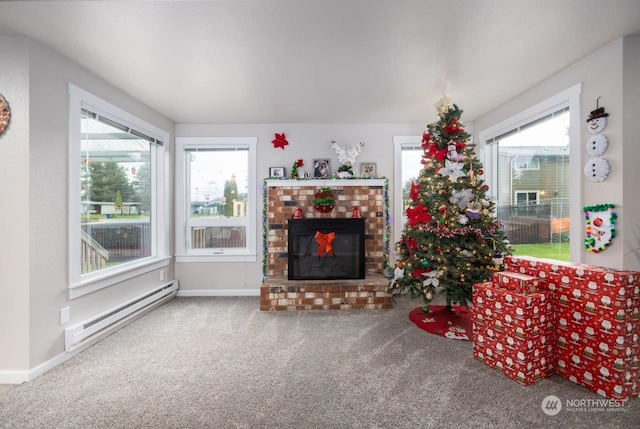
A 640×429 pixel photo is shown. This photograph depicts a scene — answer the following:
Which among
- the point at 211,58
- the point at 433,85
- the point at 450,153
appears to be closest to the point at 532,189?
the point at 450,153

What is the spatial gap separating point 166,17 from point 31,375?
9.03ft

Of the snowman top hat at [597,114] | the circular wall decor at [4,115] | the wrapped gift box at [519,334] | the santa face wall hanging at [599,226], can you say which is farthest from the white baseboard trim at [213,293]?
the snowman top hat at [597,114]

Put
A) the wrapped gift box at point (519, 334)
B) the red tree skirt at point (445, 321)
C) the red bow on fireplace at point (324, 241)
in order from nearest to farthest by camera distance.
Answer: the wrapped gift box at point (519, 334) < the red tree skirt at point (445, 321) < the red bow on fireplace at point (324, 241)

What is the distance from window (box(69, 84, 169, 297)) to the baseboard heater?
0.28m

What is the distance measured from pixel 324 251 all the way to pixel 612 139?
299 centimetres

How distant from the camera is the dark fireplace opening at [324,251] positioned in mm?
3879

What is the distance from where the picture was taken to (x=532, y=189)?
3.40m

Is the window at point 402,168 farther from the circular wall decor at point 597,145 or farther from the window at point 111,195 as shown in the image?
the window at point 111,195

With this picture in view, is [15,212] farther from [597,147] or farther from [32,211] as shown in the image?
[597,147]

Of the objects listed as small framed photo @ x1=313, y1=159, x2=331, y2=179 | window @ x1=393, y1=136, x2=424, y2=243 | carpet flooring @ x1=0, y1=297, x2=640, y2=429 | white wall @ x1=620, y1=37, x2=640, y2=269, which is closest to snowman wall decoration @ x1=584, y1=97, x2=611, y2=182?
white wall @ x1=620, y1=37, x2=640, y2=269

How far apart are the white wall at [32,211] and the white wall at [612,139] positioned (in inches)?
177

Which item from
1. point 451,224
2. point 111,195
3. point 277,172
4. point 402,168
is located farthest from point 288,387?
point 402,168

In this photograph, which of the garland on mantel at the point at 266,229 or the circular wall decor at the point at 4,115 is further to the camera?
the garland on mantel at the point at 266,229

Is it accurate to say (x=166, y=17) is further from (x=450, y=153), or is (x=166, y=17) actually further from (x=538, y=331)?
(x=538, y=331)
